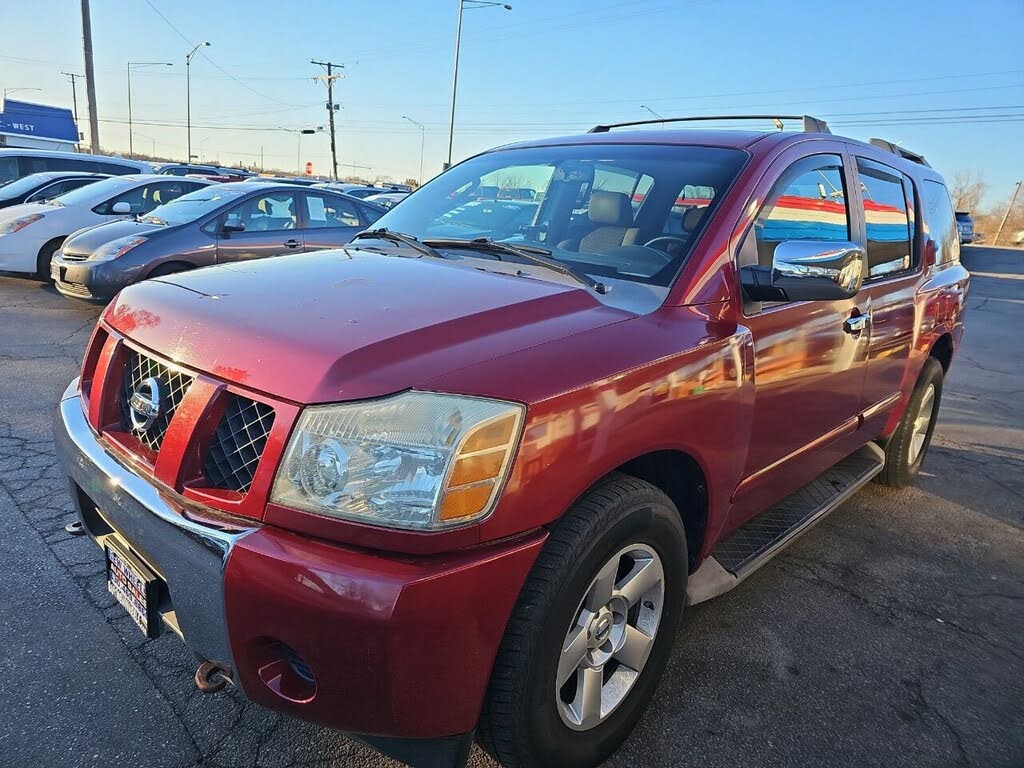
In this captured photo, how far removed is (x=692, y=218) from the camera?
249cm

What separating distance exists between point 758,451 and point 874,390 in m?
1.28

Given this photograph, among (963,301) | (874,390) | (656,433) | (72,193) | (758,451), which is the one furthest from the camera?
(72,193)

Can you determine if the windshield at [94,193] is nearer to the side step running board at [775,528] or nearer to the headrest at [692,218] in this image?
the headrest at [692,218]

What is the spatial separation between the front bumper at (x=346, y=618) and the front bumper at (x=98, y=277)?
21.0 ft

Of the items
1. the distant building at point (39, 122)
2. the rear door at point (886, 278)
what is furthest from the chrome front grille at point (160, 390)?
the distant building at point (39, 122)

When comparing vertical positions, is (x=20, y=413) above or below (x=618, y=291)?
below

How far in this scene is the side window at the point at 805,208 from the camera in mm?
2615

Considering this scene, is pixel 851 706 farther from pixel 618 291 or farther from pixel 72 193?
pixel 72 193

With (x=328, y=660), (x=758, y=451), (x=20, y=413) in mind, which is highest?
(x=758, y=451)

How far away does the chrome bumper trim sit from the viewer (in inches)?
63.6

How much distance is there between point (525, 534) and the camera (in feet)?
5.47

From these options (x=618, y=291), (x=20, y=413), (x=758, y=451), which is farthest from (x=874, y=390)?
(x=20, y=413)

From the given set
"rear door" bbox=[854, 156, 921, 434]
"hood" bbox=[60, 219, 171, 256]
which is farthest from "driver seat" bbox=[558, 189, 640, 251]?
"hood" bbox=[60, 219, 171, 256]

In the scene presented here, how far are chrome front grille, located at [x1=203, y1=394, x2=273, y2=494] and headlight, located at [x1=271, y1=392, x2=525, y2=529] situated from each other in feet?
0.42
